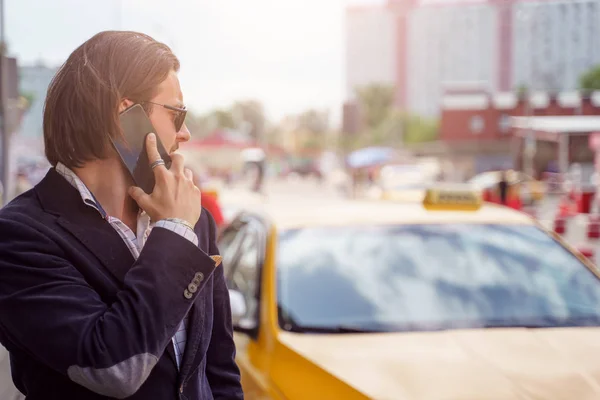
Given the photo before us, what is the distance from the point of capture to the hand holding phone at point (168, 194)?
161cm

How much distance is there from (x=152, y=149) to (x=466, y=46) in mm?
141041

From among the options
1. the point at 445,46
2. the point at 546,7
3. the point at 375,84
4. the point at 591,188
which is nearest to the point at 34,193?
the point at 591,188

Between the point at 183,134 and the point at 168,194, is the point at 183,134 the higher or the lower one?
the higher one

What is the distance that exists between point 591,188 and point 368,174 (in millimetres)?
39338

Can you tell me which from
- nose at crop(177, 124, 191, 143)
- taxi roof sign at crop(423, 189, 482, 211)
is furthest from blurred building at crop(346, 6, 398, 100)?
nose at crop(177, 124, 191, 143)

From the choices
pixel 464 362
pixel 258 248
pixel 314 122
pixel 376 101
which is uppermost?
pixel 258 248

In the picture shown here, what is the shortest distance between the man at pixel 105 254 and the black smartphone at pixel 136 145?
15mm

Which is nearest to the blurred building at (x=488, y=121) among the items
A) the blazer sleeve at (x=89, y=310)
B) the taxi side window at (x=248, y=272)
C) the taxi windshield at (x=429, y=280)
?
the taxi side window at (x=248, y=272)

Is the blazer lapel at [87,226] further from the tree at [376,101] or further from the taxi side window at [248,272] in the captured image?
the tree at [376,101]

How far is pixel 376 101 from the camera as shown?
11400 cm

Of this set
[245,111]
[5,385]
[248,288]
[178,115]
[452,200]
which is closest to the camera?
[178,115]

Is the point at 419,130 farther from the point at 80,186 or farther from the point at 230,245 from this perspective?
the point at 80,186

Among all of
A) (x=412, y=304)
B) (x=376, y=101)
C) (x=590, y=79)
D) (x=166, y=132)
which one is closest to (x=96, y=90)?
(x=166, y=132)

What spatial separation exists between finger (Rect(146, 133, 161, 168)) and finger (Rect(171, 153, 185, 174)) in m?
0.03
